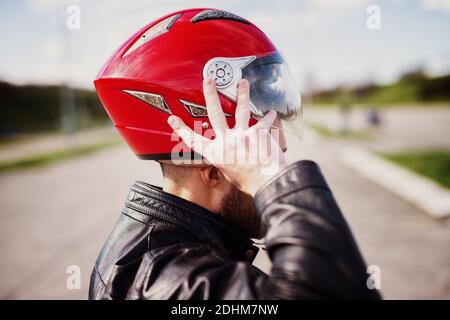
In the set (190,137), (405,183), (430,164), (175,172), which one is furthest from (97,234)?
(430,164)

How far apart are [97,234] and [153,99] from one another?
16.3 feet

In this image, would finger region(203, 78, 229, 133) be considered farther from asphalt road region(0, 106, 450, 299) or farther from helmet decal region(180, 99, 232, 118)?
asphalt road region(0, 106, 450, 299)

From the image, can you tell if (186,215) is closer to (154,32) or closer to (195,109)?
(195,109)

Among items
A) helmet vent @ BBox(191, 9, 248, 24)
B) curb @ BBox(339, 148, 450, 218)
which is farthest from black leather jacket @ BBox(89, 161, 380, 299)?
curb @ BBox(339, 148, 450, 218)

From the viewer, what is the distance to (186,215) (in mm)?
1442

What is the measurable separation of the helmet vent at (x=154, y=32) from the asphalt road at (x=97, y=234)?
3240 mm

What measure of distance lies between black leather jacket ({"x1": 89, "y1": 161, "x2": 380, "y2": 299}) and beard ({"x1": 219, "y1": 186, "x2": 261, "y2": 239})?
5 centimetres

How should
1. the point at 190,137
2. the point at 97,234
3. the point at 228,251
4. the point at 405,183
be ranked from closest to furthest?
the point at 190,137 → the point at 228,251 → the point at 97,234 → the point at 405,183

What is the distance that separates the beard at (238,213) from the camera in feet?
4.97

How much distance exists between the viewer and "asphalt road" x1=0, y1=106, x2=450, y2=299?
435 centimetres

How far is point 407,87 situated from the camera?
8738 centimetres

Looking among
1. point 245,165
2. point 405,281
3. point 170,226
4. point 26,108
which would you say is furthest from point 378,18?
point 26,108
